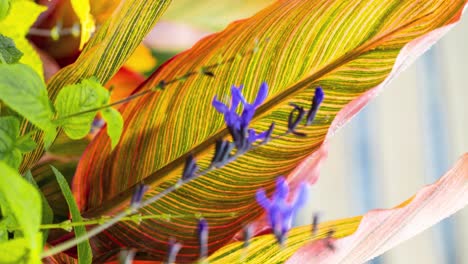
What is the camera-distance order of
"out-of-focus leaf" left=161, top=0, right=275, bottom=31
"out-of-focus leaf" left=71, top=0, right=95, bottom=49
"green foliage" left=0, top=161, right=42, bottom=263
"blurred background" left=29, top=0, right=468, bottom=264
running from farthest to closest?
1. "blurred background" left=29, top=0, right=468, bottom=264
2. "out-of-focus leaf" left=161, top=0, right=275, bottom=31
3. "out-of-focus leaf" left=71, top=0, right=95, bottom=49
4. "green foliage" left=0, top=161, right=42, bottom=263

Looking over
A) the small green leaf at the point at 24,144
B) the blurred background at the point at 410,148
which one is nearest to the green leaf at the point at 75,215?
the small green leaf at the point at 24,144

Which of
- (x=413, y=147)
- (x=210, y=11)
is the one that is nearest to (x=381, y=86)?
(x=210, y=11)

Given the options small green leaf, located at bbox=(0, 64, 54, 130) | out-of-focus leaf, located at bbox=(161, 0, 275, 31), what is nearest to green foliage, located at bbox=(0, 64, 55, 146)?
small green leaf, located at bbox=(0, 64, 54, 130)

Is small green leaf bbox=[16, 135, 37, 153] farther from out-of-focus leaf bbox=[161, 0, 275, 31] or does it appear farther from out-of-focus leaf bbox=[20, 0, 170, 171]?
out-of-focus leaf bbox=[161, 0, 275, 31]

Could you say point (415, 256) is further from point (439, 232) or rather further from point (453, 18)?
point (453, 18)

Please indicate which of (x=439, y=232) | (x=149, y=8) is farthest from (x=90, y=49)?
(x=439, y=232)

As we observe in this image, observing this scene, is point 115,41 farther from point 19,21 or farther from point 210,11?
point 210,11

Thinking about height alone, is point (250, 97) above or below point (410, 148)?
below
